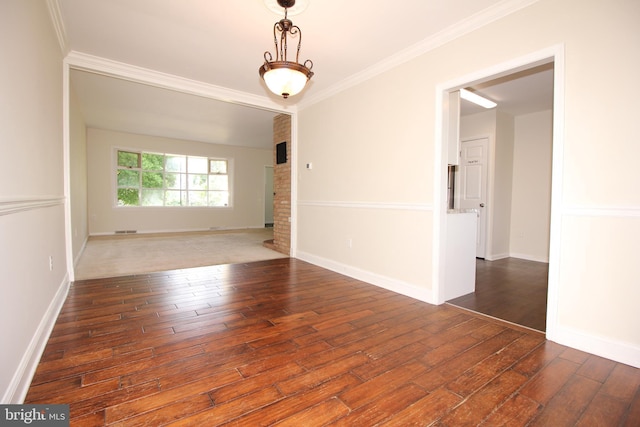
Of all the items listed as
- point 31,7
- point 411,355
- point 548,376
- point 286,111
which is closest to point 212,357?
point 411,355

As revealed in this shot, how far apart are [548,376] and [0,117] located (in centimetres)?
314

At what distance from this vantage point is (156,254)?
515 cm

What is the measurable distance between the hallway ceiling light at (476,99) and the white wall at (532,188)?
1110 millimetres

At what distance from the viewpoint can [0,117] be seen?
1360 millimetres

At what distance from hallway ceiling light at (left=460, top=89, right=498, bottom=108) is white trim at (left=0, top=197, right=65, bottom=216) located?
4.34m

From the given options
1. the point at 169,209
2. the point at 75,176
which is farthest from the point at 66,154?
the point at 169,209

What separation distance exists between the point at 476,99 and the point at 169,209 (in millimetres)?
7806

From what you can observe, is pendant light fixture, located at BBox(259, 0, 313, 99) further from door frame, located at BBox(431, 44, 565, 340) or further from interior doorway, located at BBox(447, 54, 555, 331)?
interior doorway, located at BBox(447, 54, 555, 331)

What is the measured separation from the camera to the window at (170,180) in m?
7.77

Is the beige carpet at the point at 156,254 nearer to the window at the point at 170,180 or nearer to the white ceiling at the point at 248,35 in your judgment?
the window at the point at 170,180

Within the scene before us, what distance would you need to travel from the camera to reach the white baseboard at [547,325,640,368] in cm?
182

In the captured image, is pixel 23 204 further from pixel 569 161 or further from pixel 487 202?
pixel 487 202

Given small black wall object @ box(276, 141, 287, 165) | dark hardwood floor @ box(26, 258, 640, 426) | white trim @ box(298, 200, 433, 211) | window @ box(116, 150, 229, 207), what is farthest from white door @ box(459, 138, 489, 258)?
window @ box(116, 150, 229, 207)

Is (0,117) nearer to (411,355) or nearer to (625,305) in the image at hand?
(411,355)
